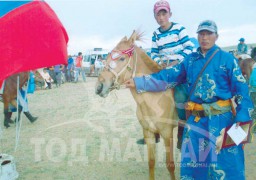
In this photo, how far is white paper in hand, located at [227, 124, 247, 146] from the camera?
96.1 inches

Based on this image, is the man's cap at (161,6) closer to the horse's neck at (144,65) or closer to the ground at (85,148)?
the horse's neck at (144,65)

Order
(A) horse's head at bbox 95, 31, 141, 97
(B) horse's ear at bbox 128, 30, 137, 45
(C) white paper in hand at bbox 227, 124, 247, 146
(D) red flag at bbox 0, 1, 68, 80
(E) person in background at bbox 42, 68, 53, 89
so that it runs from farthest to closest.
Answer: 1. (E) person in background at bbox 42, 68, 53, 89
2. (B) horse's ear at bbox 128, 30, 137, 45
3. (A) horse's head at bbox 95, 31, 141, 97
4. (D) red flag at bbox 0, 1, 68, 80
5. (C) white paper in hand at bbox 227, 124, 247, 146

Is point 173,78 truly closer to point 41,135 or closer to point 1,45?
point 1,45

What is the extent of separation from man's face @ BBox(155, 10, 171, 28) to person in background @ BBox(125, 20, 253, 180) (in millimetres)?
1207

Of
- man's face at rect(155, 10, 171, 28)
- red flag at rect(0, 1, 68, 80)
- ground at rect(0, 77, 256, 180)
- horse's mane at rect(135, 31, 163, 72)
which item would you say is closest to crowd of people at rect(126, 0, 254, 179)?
horse's mane at rect(135, 31, 163, 72)

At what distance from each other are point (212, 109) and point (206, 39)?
72 cm

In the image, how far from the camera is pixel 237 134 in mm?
2455

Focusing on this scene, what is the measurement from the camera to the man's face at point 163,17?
12.4 ft

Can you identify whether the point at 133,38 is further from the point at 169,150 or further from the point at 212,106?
the point at 169,150

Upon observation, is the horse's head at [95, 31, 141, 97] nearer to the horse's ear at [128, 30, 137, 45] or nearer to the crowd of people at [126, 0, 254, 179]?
the horse's ear at [128, 30, 137, 45]

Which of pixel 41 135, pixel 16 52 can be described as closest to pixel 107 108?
pixel 41 135

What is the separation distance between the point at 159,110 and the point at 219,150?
1175 millimetres

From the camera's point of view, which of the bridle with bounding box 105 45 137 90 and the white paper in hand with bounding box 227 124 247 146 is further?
the bridle with bounding box 105 45 137 90

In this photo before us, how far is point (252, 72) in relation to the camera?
5.17 meters
